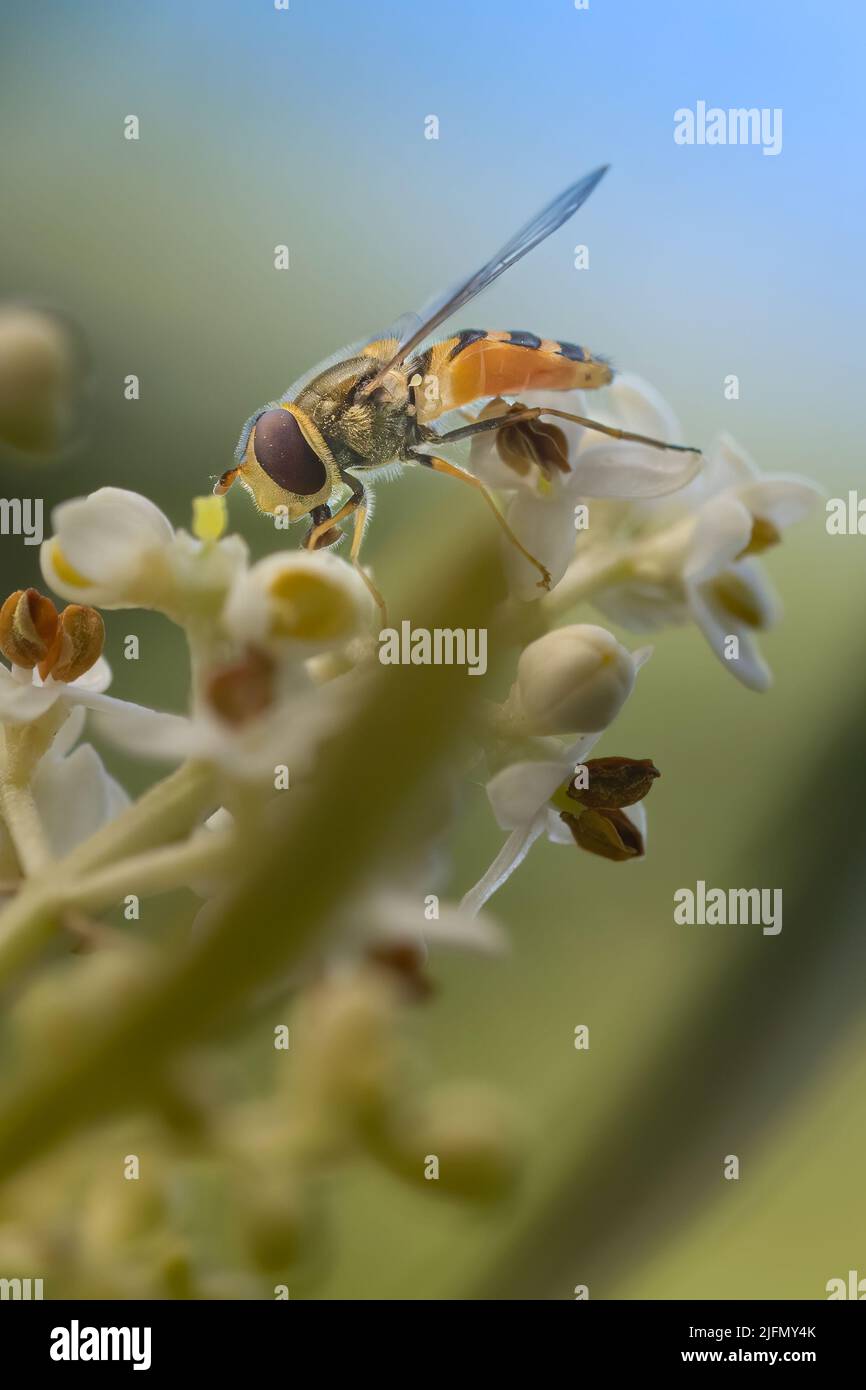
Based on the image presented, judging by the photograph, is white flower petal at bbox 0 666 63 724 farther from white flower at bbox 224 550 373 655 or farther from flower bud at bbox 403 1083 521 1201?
flower bud at bbox 403 1083 521 1201

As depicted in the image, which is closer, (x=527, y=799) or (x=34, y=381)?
(x=34, y=381)

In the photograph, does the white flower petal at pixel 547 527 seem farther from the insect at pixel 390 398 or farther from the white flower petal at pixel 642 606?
the insect at pixel 390 398

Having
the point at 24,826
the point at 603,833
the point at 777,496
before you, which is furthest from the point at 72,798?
the point at 777,496

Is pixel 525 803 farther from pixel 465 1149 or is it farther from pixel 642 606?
pixel 465 1149

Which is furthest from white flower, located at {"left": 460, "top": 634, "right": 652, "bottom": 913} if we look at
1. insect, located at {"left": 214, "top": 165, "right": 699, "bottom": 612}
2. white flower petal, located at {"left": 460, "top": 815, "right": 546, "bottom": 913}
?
insect, located at {"left": 214, "top": 165, "right": 699, "bottom": 612}

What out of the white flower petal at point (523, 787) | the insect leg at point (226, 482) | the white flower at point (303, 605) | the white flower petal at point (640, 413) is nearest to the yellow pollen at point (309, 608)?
the white flower at point (303, 605)
